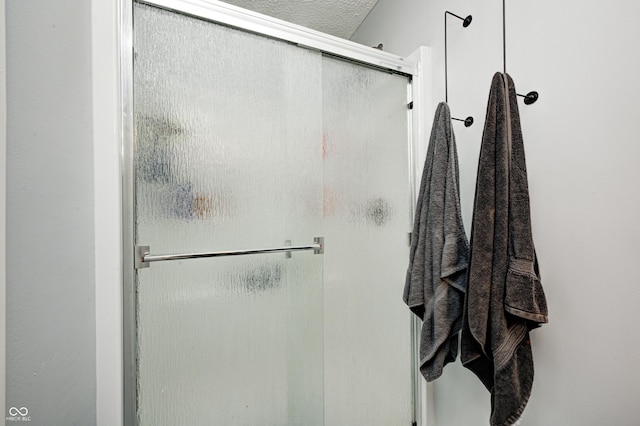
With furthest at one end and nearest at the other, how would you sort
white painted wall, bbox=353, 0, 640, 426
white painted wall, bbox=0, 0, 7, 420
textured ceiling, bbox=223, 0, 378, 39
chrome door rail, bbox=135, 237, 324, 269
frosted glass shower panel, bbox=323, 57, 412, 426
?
1. textured ceiling, bbox=223, 0, 378, 39
2. frosted glass shower panel, bbox=323, 57, 412, 426
3. chrome door rail, bbox=135, 237, 324, 269
4. white painted wall, bbox=353, 0, 640, 426
5. white painted wall, bbox=0, 0, 7, 420

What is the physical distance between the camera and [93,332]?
2.40ft

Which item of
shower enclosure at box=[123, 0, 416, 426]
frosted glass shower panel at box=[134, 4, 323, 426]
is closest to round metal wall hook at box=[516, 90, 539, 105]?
shower enclosure at box=[123, 0, 416, 426]

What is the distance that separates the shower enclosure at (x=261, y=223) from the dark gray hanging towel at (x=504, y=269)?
18.9 inches

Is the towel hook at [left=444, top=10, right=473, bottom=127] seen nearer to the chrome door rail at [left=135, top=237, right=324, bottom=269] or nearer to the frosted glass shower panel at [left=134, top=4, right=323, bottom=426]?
the frosted glass shower panel at [left=134, top=4, right=323, bottom=426]

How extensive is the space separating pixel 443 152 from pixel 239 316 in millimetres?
898

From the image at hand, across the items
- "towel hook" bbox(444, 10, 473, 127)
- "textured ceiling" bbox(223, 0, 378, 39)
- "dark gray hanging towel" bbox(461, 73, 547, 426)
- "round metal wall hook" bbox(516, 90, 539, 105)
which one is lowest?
"dark gray hanging towel" bbox(461, 73, 547, 426)

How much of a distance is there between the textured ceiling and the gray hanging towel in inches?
37.4

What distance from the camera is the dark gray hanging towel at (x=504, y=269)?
2.15 feet

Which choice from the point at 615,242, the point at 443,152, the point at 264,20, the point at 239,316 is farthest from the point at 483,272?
the point at 264,20

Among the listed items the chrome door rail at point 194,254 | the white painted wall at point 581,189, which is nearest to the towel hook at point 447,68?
the white painted wall at point 581,189

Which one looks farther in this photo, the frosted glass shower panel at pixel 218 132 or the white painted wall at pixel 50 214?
the frosted glass shower panel at pixel 218 132

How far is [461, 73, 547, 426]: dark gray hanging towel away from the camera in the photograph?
0.65 metres

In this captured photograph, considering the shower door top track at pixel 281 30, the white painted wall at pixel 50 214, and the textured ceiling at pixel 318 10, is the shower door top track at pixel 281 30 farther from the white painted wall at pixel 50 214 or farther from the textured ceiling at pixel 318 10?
the textured ceiling at pixel 318 10

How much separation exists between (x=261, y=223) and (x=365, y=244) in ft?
1.49
